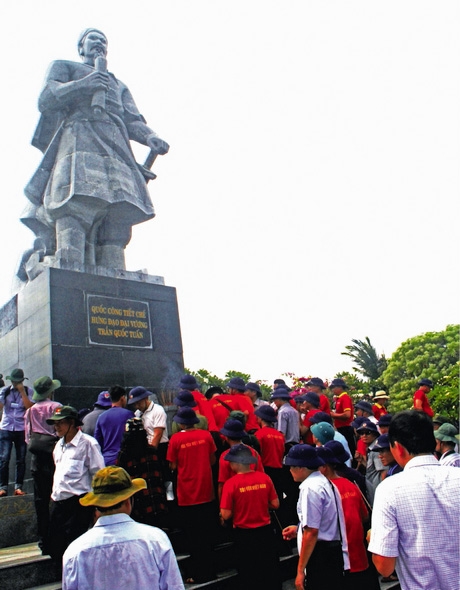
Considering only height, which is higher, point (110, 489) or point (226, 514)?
point (110, 489)

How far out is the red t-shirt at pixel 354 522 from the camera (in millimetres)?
3506

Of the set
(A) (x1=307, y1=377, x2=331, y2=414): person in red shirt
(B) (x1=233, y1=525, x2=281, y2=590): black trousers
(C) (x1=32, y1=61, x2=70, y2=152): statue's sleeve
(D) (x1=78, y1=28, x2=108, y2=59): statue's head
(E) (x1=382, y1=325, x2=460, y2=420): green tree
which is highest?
(D) (x1=78, y1=28, x2=108, y2=59): statue's head

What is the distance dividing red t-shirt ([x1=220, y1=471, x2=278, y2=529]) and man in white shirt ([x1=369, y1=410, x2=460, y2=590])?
7.10ft

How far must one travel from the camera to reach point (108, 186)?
9.73 meters

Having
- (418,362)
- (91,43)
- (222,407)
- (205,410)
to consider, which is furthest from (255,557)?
(418,362)

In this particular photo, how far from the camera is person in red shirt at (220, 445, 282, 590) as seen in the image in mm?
4289

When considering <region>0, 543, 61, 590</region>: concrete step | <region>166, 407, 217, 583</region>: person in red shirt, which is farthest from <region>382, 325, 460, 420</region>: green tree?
<region>0, 543, 61, 590</region>: concrete step

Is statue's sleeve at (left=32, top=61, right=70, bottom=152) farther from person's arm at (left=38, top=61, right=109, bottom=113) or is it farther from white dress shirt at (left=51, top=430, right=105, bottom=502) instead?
white dress shirt at (left=51, top=430, right=105, bottom=502)

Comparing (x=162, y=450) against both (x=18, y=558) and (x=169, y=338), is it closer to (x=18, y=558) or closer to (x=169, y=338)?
(x=18, y=558)

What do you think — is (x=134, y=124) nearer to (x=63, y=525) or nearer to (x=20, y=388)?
(x=20, y=388)

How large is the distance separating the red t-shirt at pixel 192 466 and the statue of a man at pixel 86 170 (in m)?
5.05

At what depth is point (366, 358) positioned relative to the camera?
108 feet

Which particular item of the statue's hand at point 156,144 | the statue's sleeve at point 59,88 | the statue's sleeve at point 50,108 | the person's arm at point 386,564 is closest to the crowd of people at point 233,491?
the person's arm at point 386,564

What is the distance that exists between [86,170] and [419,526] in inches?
341
